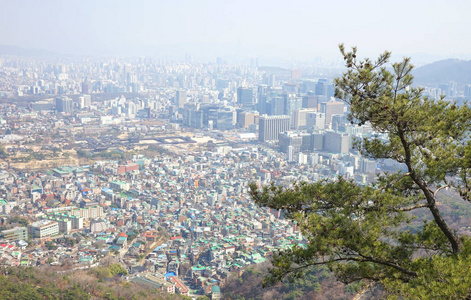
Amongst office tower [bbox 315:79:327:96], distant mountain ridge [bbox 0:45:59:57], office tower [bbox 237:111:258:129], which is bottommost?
office tower [bbox 237:111:258:129]

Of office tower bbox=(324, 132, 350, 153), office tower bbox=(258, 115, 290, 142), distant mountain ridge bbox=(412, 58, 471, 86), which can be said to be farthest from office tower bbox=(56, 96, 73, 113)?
distant mountain ridge bbox=(412, 58, 471, 86)

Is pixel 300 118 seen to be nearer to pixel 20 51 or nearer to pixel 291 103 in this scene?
pixel 291 103

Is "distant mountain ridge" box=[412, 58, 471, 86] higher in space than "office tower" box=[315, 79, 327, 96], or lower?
higher

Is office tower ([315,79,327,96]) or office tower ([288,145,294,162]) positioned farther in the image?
office tower ([315,79,327,96])

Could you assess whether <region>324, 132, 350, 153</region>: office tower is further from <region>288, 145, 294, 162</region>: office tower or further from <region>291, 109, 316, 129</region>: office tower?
<region>291, 109, 316, 129</region>: office tower

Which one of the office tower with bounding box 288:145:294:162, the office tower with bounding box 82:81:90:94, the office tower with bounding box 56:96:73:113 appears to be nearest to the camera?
the office tower with bounding box 288:145:294:162

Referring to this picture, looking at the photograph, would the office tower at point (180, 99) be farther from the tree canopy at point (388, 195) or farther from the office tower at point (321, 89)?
the tree canopy at point (388, 195)

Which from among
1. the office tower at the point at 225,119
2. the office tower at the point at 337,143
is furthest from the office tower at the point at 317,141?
the office tower at the point at 225,119
